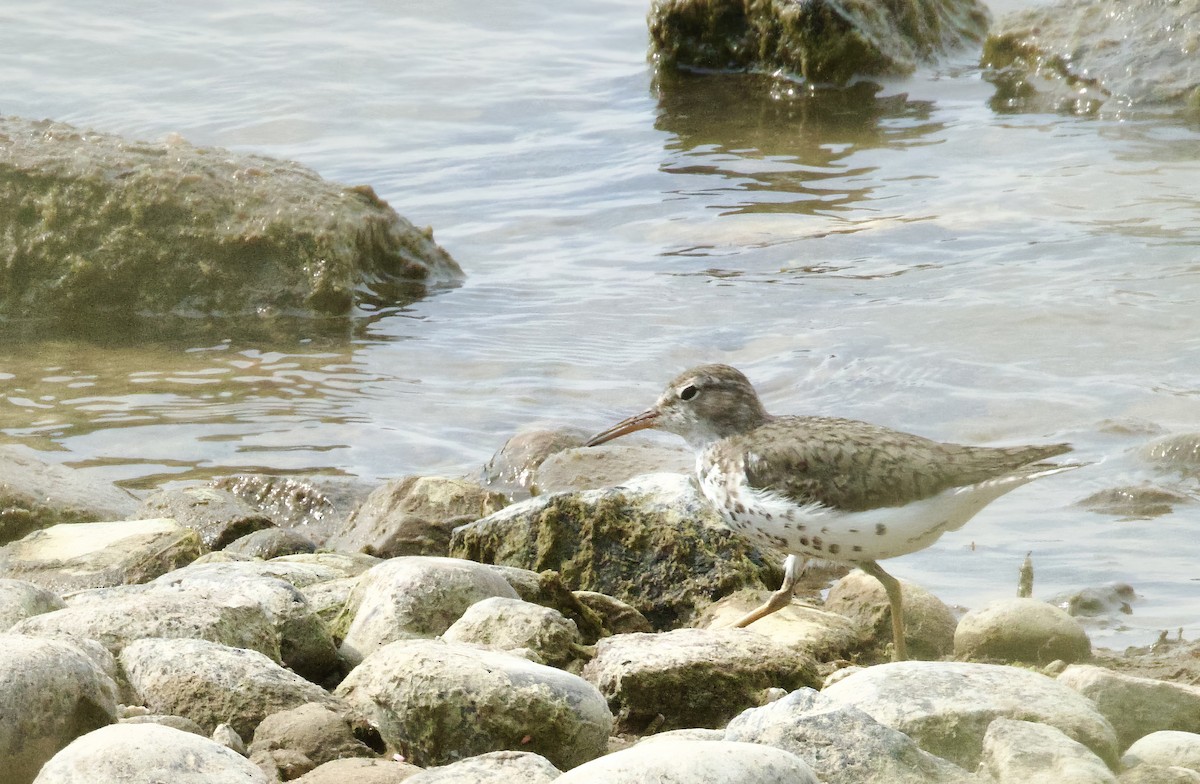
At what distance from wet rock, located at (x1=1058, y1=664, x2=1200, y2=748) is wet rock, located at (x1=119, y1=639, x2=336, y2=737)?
6.97 feet

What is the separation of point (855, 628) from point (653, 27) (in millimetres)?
12252

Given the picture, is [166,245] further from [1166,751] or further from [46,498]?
[1166,751]

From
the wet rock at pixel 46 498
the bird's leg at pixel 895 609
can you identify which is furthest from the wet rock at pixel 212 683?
the wet rock at pixel 46 498

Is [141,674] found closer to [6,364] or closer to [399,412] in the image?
[399,412]

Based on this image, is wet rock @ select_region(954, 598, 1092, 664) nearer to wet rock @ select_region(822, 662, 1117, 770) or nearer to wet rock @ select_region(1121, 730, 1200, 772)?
wet rock @ select_region(822, 662, 1117, 770)

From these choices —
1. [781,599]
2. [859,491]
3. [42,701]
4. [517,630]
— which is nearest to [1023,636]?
[859,491]

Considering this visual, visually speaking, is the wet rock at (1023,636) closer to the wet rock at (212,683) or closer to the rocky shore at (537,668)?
the rocky shore at (537,668)

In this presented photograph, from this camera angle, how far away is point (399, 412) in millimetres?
8984

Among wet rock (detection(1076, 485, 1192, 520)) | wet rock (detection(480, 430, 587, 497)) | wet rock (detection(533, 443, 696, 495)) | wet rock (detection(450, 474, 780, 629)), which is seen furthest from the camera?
wet rock (detection(480, 430, 587, 497))

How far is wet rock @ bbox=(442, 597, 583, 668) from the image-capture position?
14.5ft

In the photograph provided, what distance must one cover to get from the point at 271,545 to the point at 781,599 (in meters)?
2.37

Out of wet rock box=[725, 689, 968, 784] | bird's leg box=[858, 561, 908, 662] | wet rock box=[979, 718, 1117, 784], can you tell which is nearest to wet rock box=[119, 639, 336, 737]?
wet rock box=[725, 689, 968, 784]

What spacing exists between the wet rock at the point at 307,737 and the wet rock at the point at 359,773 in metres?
0.15

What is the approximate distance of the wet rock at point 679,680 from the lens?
4297 mm
